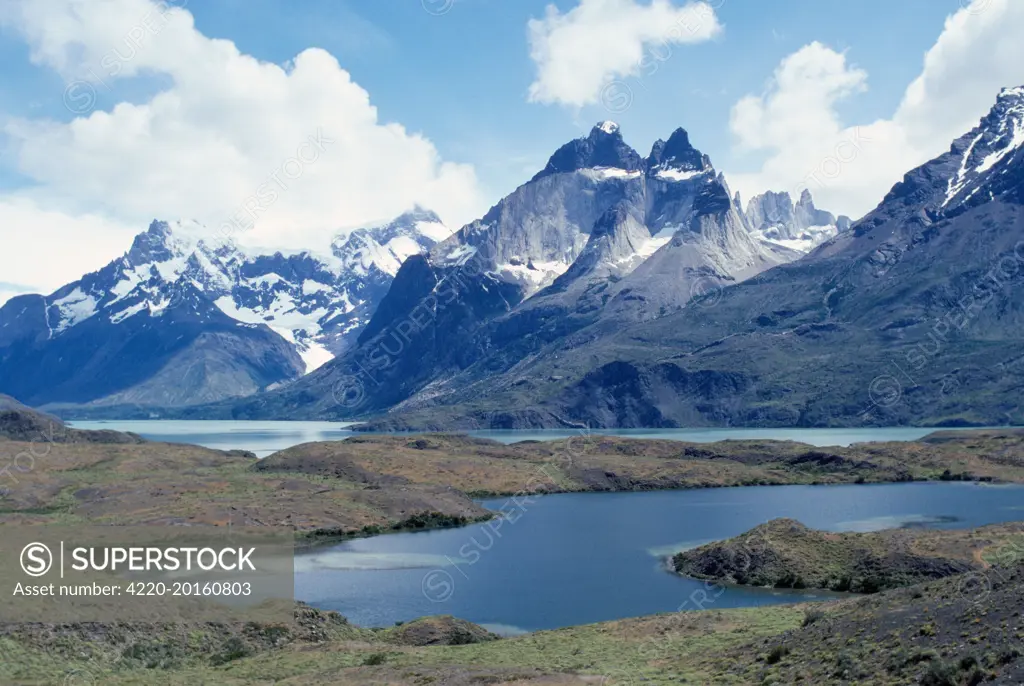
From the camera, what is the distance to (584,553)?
121 m

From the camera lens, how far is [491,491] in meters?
191

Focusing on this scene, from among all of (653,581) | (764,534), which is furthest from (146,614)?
(764,534)

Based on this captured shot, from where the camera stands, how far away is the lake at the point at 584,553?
299 ft

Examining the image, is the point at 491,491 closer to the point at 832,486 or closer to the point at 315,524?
the point at 315,524

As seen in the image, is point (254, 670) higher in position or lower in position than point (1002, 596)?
lower

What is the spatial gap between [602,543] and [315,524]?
4102 centimetres
